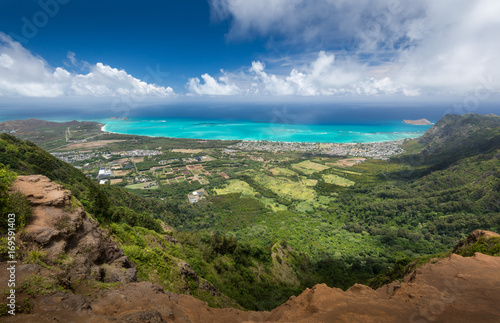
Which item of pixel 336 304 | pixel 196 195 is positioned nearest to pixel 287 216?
pixel 196 195

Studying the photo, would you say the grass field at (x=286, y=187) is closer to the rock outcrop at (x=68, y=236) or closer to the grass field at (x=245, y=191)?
the grass field at (x=245, y=191)

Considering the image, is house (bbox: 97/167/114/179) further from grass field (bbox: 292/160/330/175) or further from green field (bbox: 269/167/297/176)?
grass field (bbox: 292/160/330/175)

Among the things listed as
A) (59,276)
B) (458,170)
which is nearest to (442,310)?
(59,276)

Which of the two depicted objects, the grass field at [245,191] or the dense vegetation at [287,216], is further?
the grass field at [245,191]

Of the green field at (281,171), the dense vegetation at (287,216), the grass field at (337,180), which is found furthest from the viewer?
the green field at (281,171)

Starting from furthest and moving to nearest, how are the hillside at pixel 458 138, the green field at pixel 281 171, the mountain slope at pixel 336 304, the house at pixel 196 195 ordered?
the green field at pixel 281 171
the hillside at pixel 458 138
the house at pixel 196 195
the mountain slope at pixel 336 304

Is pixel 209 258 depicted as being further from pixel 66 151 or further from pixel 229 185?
pixel 66 151

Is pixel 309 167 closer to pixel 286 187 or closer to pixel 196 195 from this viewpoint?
pixel 286 187

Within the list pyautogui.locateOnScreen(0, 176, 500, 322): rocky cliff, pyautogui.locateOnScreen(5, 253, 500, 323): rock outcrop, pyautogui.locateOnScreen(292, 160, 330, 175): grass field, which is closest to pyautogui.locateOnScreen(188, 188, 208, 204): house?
pyautogui.locateOnScreen(292, 160, 330, 175): grass field

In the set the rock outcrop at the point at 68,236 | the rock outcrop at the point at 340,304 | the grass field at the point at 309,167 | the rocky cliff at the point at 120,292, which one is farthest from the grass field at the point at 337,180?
the rock outcrop at the point at 68,236
